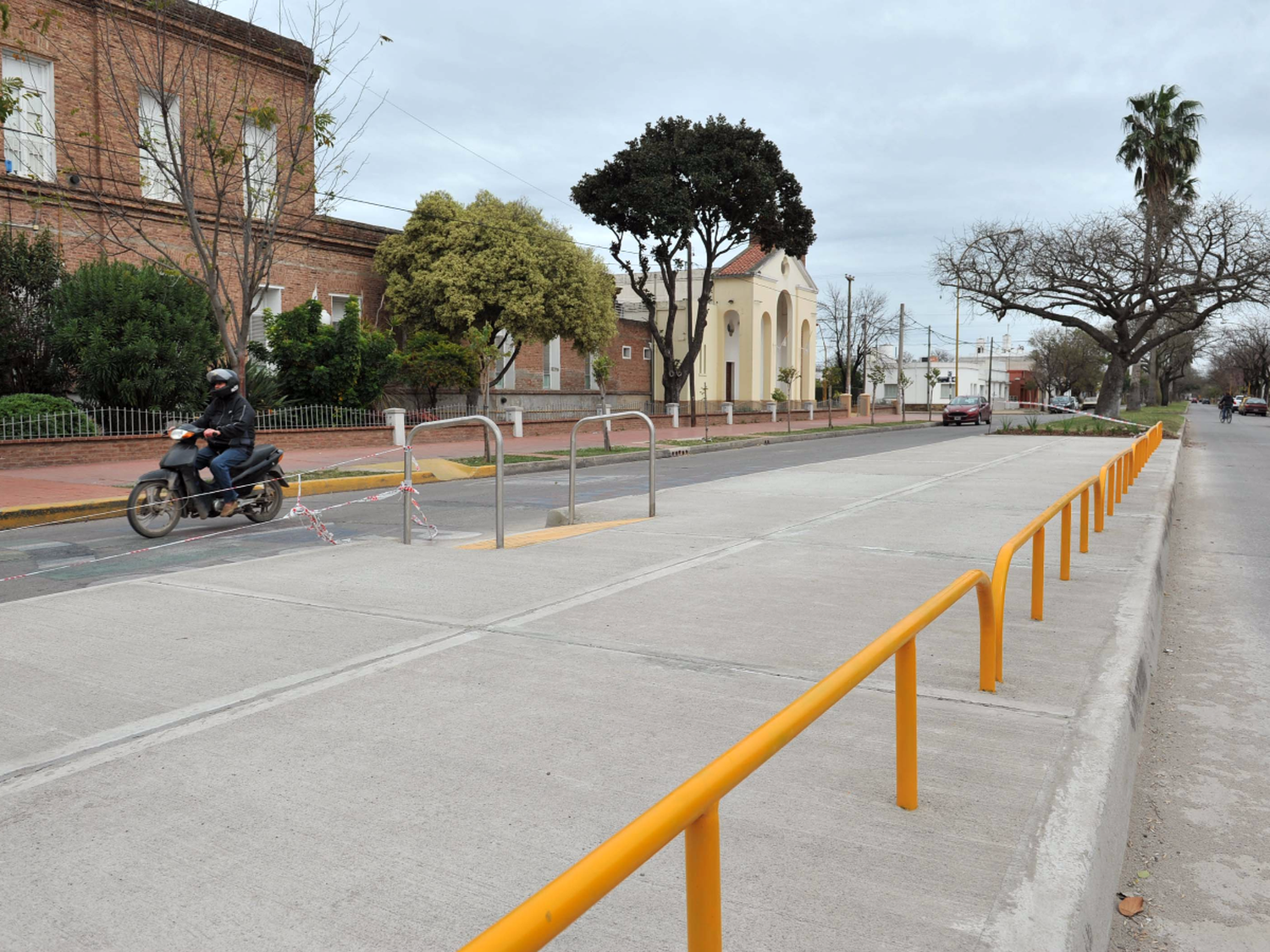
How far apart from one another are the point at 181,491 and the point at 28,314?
13.1 m

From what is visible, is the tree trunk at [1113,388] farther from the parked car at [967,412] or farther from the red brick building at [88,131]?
the red brick building at [88,131]

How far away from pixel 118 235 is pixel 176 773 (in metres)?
24.3

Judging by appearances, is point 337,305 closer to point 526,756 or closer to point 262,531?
point 262,531

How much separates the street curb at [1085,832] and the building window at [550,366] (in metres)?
37.2

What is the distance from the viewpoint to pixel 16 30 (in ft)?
74.7

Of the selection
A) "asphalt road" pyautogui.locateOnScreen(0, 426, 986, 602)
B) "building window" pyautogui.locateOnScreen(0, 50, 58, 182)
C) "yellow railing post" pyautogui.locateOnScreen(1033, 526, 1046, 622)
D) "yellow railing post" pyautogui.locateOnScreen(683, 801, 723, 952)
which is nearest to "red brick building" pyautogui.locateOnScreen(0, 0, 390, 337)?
"building window" pyautogui.locateOnScreen(0, 50, 58, 182)

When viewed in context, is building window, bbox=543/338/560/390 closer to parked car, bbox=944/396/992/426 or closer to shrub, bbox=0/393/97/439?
parked car, bbox=944/396/992/426

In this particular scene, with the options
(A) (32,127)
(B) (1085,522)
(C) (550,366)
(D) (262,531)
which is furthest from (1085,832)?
(C) (550,366)

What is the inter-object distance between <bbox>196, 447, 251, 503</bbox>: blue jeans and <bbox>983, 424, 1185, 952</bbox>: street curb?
28.1 feet

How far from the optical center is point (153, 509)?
33.9 feet

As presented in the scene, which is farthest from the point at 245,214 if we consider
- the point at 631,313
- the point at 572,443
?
the point at 631,313

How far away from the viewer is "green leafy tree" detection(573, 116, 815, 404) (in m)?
38.6

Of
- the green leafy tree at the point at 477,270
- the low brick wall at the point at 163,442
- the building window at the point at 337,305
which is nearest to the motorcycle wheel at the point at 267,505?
the low brick wall at the point at 163,442

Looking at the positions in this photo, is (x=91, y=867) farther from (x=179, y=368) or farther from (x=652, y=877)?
(x=179, y=368)
